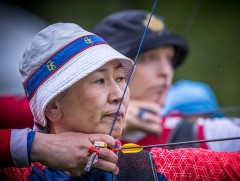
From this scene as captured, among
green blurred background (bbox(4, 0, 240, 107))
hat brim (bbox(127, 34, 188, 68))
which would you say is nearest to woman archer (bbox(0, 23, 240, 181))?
green blurred background (bbox(4, 0, 240, 107))

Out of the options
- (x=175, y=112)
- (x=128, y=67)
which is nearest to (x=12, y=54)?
(x=175, y=112)

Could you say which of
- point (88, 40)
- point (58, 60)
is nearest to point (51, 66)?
point (58, 60)

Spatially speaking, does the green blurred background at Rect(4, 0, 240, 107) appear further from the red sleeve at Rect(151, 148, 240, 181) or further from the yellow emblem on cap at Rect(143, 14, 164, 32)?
the red sleeve at Rect(151, 148, 240, 181)

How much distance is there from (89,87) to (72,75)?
0.21 ft

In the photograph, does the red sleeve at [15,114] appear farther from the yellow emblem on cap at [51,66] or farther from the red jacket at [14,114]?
the yellow emblem on cap at [51,66]

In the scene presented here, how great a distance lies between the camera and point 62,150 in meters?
1.22

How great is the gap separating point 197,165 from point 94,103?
0.35m

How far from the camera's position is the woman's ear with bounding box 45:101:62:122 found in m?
1.35

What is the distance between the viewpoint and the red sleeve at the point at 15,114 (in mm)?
1978

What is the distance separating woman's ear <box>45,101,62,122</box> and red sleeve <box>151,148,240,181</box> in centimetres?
31

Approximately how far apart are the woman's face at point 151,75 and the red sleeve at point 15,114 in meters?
0.62

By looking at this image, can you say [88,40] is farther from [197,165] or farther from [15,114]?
[15,114]

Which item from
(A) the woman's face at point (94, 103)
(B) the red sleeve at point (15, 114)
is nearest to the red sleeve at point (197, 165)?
(A) the woman's face at point (94, 103)

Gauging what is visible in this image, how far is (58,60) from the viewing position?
1297 mm
